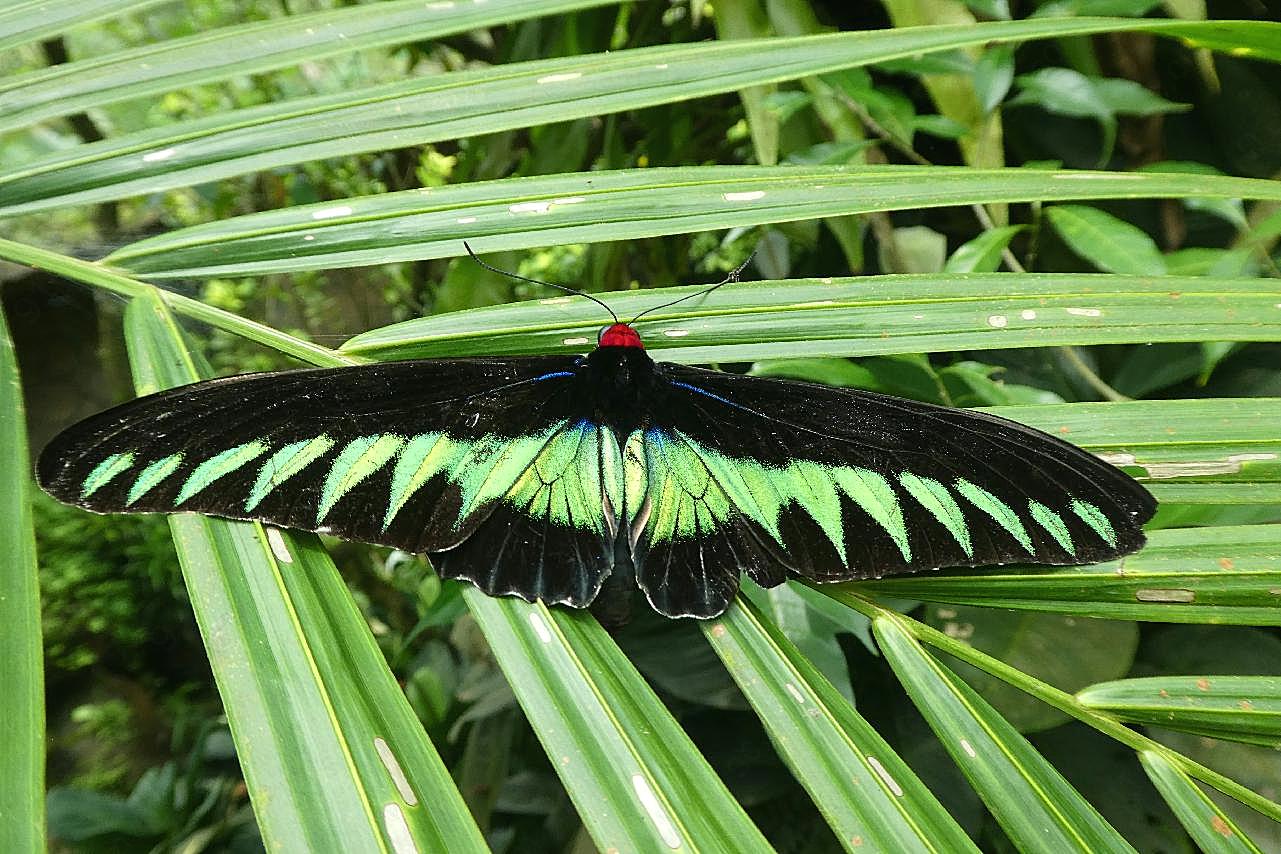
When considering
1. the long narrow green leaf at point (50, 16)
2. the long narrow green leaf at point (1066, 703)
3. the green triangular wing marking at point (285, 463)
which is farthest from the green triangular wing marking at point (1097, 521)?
the long narrow green leaf at point (50, 16)

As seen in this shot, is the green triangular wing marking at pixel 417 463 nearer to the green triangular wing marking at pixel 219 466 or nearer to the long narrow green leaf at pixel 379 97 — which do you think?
the green triangular wing marking at pixel 219 466

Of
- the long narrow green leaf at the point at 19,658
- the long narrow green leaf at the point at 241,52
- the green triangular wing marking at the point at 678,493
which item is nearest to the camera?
the long narrow green leaf at the point at 19,658

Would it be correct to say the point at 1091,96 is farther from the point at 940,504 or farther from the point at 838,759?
the point at 838,759

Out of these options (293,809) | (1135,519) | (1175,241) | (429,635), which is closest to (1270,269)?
(1175,241)

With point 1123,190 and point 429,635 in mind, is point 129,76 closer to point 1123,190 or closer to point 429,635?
point 1123,190

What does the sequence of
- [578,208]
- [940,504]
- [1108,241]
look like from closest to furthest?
[940,504] → [578,208] → [1108,241]

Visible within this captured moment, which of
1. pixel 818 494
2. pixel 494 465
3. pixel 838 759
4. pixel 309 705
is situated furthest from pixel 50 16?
pixel 838 759

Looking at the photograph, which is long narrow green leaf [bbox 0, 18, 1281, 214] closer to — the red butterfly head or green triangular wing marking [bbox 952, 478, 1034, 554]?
the red butterfly head
